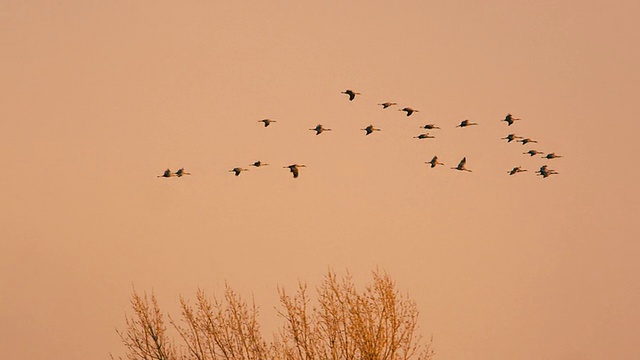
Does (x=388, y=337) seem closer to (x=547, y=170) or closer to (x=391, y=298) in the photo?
(x=391, y=298)

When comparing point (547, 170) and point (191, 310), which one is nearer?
point (547, 170)

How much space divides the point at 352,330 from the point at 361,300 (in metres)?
1.06

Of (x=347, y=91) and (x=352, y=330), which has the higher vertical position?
(x=347, y=91)

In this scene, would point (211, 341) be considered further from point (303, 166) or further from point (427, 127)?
point (427, 127)

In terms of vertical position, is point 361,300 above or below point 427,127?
below

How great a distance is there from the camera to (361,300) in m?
38.7

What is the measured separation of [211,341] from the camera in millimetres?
40844

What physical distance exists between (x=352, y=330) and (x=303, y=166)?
5726 mm

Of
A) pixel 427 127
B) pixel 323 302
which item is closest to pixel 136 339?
pixel 323 302

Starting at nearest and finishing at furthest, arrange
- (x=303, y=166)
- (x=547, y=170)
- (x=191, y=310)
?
1. (x=303, y=166)
2. (x=547, y=170)
3. (x=191, y=310)

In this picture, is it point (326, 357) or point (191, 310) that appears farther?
point (191, 310)

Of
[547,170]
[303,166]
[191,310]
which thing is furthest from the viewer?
[191,310]

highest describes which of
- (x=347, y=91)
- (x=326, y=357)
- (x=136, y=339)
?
(x=347, y=91)

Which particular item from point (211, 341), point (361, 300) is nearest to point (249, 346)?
point (211, 341)
